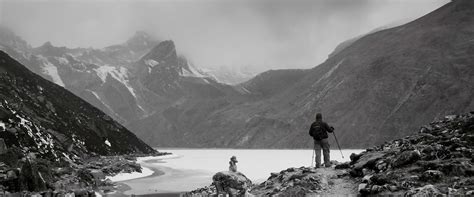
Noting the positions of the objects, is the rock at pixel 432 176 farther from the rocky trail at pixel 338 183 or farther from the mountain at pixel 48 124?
the mountain at pixel 48 124

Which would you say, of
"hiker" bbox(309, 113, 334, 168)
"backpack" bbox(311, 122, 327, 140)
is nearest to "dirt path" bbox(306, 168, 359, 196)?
"hiker" bbox(309, 113, 334, 168)

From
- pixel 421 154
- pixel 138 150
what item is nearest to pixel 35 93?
pixel 138 150

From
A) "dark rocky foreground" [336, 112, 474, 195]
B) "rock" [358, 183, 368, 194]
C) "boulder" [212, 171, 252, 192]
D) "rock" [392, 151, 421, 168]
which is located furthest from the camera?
"boulder" [212, 171, 252, 192]

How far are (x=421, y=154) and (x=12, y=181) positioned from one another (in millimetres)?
28879

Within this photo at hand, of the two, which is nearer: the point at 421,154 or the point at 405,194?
the point at 405,194

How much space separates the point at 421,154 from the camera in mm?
20734

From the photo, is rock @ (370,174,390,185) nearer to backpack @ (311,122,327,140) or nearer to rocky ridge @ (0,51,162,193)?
backpack @ (311,122,327,140)

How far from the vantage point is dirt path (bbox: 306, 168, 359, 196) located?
833 inches

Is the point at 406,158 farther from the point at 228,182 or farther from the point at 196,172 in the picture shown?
the point at 196,172

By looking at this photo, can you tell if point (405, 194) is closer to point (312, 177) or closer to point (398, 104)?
point (312, 177)

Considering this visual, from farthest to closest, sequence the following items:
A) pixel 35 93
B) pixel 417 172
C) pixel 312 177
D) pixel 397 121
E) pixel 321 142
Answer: pixel 397 121 < pixel 35 93 < pixel 321 142 < pixel 312 177 < pixel 417 172

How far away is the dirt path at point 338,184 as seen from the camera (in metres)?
21.2

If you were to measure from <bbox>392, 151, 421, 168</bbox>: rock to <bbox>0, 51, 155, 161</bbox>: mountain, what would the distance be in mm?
48965

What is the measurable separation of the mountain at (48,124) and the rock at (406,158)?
49.0 meters
